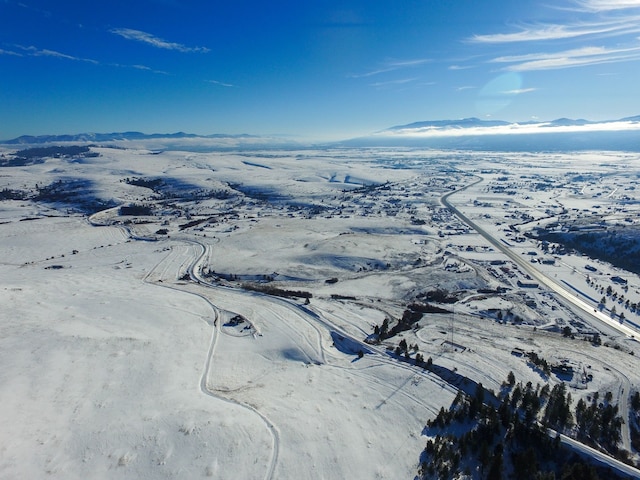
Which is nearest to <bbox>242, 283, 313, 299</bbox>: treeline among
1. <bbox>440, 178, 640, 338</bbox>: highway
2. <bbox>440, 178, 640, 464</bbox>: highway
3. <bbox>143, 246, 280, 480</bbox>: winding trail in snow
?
<bbox>143, 246, 280, 480</bbox>: winding trail in snow

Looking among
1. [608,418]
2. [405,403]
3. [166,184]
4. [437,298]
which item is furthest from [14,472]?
[166,184]

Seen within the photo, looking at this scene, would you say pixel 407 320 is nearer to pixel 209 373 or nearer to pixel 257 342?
pixel 257 342

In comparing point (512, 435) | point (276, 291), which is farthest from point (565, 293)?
point (276, 291)

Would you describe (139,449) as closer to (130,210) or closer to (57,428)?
(57,428)

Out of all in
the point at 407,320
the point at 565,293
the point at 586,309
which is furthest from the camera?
the point at 565,293

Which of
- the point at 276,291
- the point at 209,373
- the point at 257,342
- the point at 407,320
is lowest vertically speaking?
the point at 407,320

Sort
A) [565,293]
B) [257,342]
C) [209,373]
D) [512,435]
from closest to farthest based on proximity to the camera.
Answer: [512,435], [209,373], [257,342], [565,293]

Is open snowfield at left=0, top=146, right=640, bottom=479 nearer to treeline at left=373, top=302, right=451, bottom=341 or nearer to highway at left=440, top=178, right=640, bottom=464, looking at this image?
highway at left=440, top=178, right=640, bottom=464

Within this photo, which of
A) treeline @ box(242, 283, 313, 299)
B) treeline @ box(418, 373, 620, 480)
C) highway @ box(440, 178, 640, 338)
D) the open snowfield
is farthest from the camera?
treeline @ box(242, 283, 313, 299)

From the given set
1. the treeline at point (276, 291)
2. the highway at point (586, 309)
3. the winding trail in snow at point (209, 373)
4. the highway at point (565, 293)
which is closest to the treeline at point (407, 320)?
the treeline at point (276, 291)

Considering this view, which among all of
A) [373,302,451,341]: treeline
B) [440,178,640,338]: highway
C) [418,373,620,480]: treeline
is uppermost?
[418,373,620,480]: treeline
